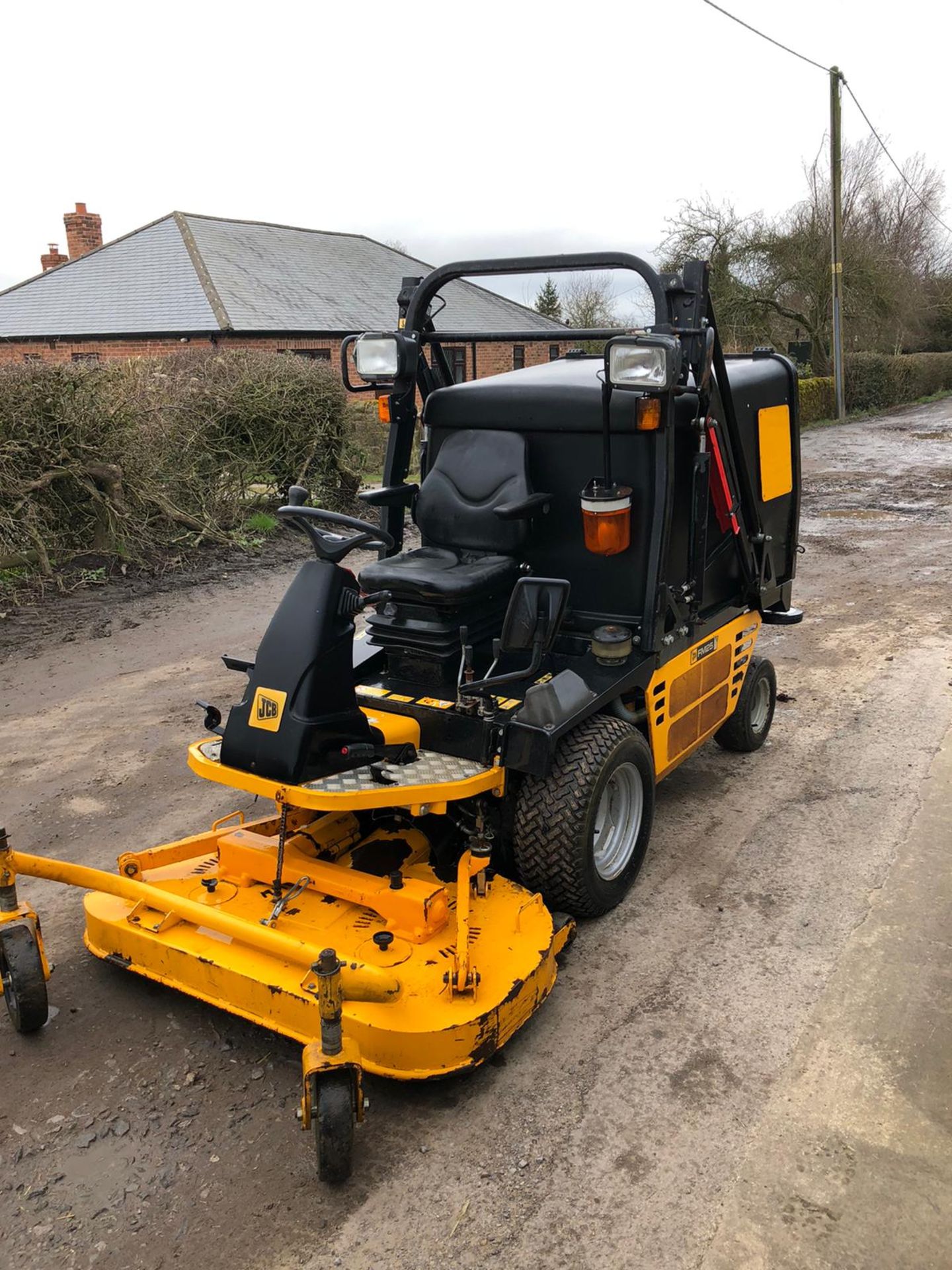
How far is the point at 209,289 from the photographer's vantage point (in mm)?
21656

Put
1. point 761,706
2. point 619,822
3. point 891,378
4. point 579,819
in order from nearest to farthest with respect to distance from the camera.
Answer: point 579,819 → point 619,822 → point 761,706 → point 891,378

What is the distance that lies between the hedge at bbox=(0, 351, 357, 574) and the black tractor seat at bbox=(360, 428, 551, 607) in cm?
585

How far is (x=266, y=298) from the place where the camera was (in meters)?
22.5

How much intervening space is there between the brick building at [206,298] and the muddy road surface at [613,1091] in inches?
656

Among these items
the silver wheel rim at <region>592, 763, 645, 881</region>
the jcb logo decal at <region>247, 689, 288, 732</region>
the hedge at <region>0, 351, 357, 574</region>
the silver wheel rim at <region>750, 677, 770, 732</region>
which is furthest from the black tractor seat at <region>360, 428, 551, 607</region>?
the hedge at <region>0, 351, 357, 574</region>

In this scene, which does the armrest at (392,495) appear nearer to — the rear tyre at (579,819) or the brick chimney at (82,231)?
the rear tyre at (579,819)

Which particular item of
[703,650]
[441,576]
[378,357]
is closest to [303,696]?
[441,576]

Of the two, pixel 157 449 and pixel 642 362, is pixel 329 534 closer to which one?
pixel 642 362

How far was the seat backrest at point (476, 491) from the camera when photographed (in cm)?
423

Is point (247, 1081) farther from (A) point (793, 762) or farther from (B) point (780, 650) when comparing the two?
(B) point (780, 650)

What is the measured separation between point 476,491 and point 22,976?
245cm

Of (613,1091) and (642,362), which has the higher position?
(642,362)

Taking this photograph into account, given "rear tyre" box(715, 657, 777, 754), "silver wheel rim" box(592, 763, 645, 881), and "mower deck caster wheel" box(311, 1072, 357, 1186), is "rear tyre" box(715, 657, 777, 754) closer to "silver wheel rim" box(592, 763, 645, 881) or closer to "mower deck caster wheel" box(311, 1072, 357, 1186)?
"silver wheel rim" box(592, 763, 645, 881)

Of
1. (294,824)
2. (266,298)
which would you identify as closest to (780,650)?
(294,824)
